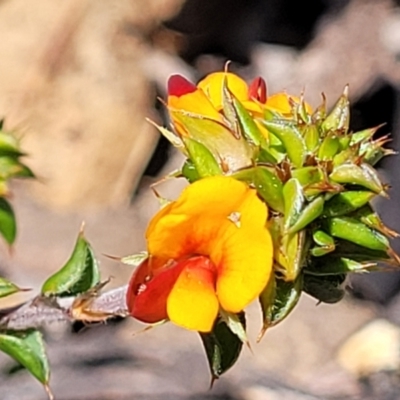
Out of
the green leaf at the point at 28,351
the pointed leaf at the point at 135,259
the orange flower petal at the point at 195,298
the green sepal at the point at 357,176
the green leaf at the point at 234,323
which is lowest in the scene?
the green leaf at the point at 28,351

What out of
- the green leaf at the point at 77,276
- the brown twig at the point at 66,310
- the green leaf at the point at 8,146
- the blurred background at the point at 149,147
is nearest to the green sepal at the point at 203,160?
the brown twig at the point at 66,310

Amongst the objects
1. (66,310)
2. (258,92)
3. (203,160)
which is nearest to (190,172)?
(203,160)

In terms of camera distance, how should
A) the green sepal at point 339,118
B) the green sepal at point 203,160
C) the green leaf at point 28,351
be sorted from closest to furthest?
the green sepal at point 203,160 → the green sepal at point 339,118 → the green leaf at point 28,351

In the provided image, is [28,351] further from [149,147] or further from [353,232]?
[149,147]

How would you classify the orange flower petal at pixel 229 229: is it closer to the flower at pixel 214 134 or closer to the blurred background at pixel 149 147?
the flower at pixel 214 134

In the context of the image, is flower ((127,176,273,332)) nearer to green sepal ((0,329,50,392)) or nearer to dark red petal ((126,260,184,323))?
dark red petal ((126,260,184,323))

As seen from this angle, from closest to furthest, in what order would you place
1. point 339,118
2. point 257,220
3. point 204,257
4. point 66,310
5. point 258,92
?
point 257,220, point 204,257, point 339,118, point 258,92, point 66,310

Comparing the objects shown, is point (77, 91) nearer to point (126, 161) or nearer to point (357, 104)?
point (126, 161)
